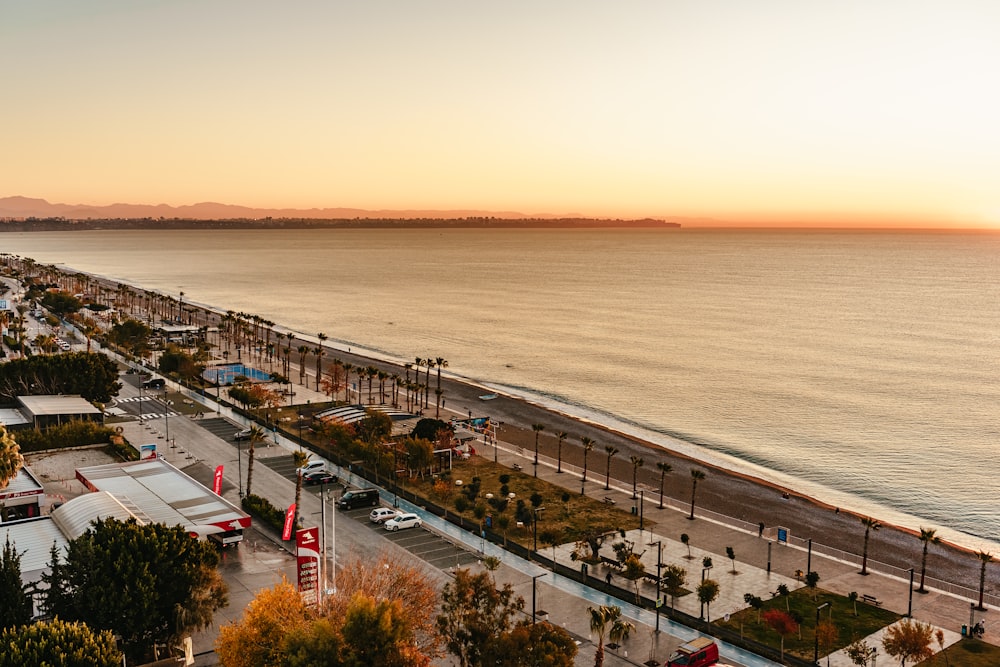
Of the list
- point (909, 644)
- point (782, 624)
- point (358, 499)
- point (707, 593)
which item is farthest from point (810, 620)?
point (358, 499)

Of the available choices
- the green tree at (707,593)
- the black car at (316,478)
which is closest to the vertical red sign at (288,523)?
the black car at (316,478)

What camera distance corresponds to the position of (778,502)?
216 ft

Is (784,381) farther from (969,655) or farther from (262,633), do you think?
(262,633)

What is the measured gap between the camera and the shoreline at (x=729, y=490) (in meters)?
56.2

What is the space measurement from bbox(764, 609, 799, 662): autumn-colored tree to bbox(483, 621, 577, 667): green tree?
44.4 feet

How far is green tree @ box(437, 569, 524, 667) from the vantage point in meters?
33.4

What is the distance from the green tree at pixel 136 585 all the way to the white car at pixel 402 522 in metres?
16.6

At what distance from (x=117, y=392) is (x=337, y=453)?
3085cm

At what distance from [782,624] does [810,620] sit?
3.64 m

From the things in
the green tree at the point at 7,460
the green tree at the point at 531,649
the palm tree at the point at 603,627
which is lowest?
the palm tree at the point at 603,627

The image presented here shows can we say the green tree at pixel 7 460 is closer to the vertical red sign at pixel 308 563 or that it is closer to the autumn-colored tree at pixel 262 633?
the vertical red sign at pixel 308 563

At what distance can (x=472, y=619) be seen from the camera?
3391cm

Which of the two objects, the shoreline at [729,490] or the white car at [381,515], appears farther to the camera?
the shoreline at [729,490]

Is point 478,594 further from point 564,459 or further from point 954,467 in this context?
point 954,467
